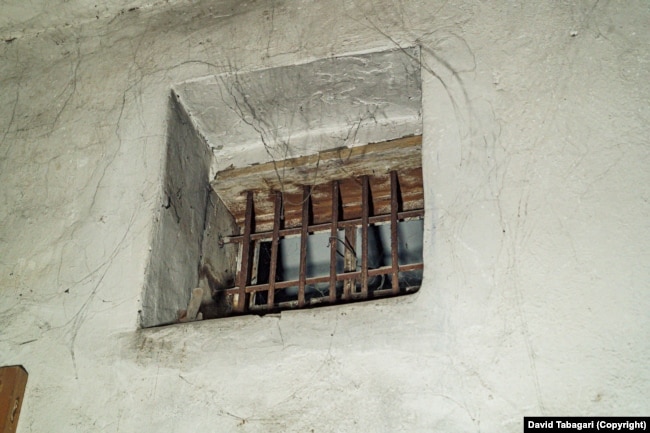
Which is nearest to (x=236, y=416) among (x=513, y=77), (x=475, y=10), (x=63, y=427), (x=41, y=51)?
(x=63, y=427)

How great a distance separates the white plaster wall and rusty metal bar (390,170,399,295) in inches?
10.4

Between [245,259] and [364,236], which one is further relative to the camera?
[245,259]

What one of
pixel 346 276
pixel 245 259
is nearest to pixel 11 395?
pixel 245 259

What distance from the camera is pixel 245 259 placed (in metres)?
1.98

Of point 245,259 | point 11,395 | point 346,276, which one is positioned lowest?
point 11,395

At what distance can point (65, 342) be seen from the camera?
1.58m

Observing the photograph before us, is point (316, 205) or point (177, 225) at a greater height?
point (316, 205)

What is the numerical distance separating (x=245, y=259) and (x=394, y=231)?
50 centimetres

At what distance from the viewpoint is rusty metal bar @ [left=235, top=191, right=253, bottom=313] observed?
189 centimetres

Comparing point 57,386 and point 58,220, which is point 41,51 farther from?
point 57,386

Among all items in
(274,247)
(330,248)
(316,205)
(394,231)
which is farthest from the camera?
(316,205)

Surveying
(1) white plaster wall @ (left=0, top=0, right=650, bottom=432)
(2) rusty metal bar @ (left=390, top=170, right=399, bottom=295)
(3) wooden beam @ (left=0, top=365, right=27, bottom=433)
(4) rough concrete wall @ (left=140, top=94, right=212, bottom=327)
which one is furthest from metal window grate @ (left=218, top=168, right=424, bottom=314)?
(3) wooden beam @ (left=0, top=365, right=27, bottom=433)

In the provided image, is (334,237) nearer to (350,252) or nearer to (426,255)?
(350,252)

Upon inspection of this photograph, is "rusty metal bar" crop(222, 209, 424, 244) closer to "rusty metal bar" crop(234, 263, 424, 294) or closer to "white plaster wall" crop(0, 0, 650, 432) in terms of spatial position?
"rusty metal bar" crop(234, 263, 424, 294)
